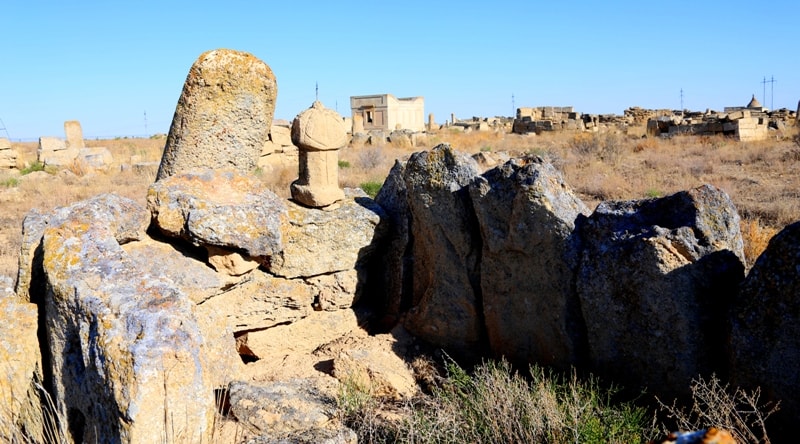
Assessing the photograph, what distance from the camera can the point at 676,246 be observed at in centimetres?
334

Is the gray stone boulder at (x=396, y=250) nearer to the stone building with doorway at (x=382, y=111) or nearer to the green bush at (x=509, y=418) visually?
the green bush at (x=509, y=418)

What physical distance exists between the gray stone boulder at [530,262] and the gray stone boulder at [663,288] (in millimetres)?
172

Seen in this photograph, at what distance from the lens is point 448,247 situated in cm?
465

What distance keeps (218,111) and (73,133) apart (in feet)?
69.1

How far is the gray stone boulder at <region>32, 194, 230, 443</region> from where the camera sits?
2541 mm

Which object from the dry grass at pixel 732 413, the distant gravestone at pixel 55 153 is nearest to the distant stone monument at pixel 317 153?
the dry grass at pixel 732 413

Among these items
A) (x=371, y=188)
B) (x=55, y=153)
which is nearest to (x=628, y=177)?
(x=371, y=188)

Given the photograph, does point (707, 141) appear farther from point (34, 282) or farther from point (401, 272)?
point (34, 282)

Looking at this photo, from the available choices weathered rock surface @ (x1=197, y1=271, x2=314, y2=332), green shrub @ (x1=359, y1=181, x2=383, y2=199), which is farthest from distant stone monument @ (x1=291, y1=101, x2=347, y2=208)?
green shrub @ (x1=359, y1=181, x2=383, y2=199)

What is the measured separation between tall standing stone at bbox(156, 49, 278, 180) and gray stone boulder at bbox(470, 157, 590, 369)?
6.90ft

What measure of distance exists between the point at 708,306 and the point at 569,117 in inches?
993

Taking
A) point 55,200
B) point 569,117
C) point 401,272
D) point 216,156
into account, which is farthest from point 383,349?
point 569,117

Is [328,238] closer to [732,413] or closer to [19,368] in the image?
[19,368]

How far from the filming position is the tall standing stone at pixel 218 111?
16.4 feet
